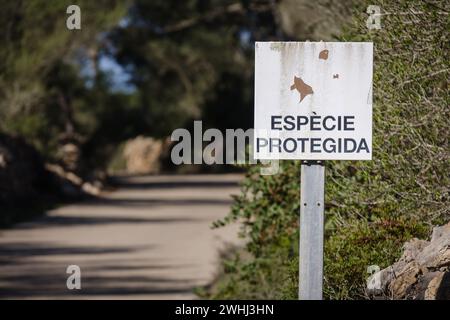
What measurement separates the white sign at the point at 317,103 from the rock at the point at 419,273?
3.41ft

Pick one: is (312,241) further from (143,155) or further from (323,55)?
(143,155)

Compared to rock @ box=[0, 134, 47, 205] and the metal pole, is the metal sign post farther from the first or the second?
rock @ box=[0, 134, 47, 205]

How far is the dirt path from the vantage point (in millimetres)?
11828

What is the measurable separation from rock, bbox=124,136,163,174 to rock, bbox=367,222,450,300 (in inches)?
1320

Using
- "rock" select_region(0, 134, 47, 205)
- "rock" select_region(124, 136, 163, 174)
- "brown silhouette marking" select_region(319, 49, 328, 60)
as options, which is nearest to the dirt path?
"rock" select_region(0, 134, 47, 205)

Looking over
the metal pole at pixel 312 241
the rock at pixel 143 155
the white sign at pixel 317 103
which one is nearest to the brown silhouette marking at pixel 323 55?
the white sign at pixel 317 103

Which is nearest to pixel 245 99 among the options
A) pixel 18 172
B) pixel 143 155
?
pixel 143 155

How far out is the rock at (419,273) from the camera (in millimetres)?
6414

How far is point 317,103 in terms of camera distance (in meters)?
5.78

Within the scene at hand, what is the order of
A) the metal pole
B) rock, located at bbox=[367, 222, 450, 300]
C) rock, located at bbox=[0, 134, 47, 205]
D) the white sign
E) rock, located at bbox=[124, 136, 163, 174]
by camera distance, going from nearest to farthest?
the metal pole → the white sign → rock, located at bbox=[367, 222, 450, 300] → rock, located at bbox=[0, 134, 47, 205] → rock, located at bbox=[124, 136, 163, 174]

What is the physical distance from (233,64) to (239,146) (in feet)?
95.2

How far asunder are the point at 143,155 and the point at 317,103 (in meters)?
35.7

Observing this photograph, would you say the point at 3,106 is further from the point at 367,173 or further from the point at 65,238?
the point at 367,173

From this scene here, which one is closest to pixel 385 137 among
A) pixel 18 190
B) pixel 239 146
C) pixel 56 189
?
pixel 239 146
